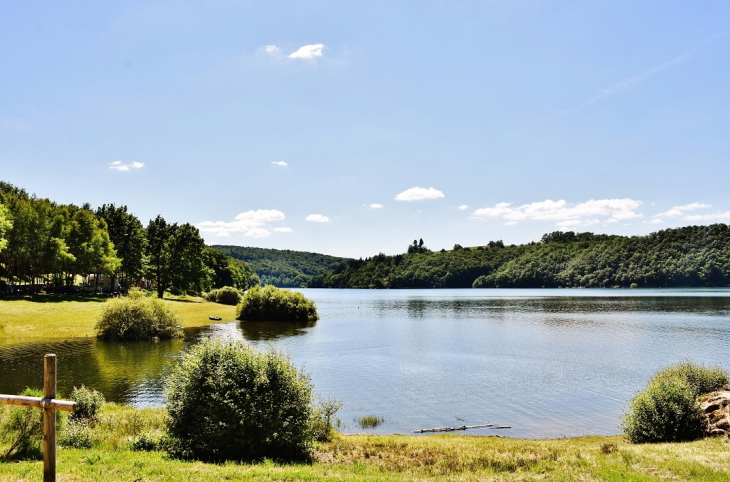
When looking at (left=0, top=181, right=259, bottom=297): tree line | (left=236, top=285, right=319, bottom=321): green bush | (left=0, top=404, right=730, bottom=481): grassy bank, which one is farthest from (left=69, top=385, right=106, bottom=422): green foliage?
(left=236, top=285, right=319, bottom=321): green bush

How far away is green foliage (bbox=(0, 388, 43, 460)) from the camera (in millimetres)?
16344

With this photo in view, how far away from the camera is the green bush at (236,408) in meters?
18.4

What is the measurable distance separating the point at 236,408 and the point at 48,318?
68443mm

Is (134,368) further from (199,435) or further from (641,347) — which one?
(641,347)

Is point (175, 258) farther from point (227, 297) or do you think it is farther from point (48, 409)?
point (48, 409)

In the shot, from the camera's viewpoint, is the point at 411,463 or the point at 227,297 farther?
the point at 227,297

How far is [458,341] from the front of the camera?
233 ft

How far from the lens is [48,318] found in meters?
71.9

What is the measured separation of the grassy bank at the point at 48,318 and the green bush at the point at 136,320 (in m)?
→ 3.55

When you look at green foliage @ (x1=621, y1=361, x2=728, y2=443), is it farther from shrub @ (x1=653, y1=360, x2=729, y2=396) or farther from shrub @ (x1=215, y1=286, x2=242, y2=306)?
shrub @ (x1=215, y1=286, x2=242, y2=306)

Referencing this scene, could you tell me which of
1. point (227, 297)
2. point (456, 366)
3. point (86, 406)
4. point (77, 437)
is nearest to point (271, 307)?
point (227, 297)

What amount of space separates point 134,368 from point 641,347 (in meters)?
59.5

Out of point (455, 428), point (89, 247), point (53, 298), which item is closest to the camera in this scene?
point (455, 428)

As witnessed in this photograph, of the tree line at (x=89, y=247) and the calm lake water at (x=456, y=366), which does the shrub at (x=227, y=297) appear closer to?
the tree line at (x=89, y=247)
